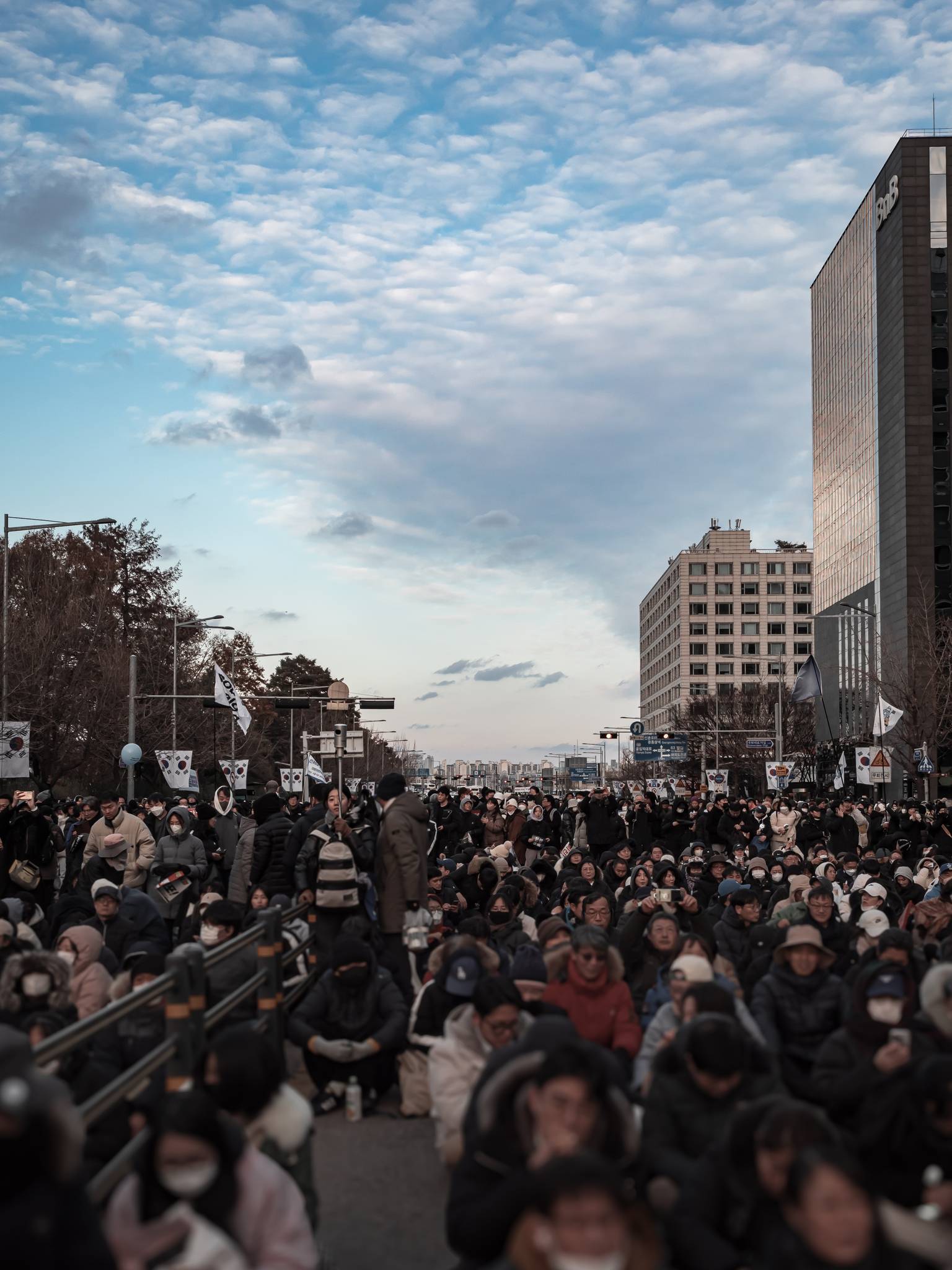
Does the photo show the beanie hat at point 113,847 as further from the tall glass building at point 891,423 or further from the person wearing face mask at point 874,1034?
the tall glass building at point 891,423

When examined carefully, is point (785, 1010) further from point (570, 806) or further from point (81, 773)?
point (81, 773)

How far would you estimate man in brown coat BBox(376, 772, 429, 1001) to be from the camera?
1070 cm

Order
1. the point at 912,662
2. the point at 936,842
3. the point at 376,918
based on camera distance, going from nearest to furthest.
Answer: the point at 376,918 < the point at 936,842 < the point at 912,662

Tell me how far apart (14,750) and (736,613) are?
13790 cm

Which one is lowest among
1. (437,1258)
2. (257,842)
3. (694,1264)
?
(437,1258)

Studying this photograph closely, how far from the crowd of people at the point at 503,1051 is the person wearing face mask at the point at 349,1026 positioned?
0.8 inches

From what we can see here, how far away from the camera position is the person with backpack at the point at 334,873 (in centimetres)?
1018

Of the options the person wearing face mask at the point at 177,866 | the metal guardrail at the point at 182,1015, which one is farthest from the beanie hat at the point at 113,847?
the metal guardrail at the point at 182,1015

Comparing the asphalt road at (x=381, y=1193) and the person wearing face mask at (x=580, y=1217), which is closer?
the person wearing face mask at (x=580, y=1217)

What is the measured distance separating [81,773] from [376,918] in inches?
1601

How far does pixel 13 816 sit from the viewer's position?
15.4 m

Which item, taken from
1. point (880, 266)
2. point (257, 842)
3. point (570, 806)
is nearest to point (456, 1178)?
point (257, 842)

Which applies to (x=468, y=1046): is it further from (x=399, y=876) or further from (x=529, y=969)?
(x=399, y=876)

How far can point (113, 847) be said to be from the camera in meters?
14.5
